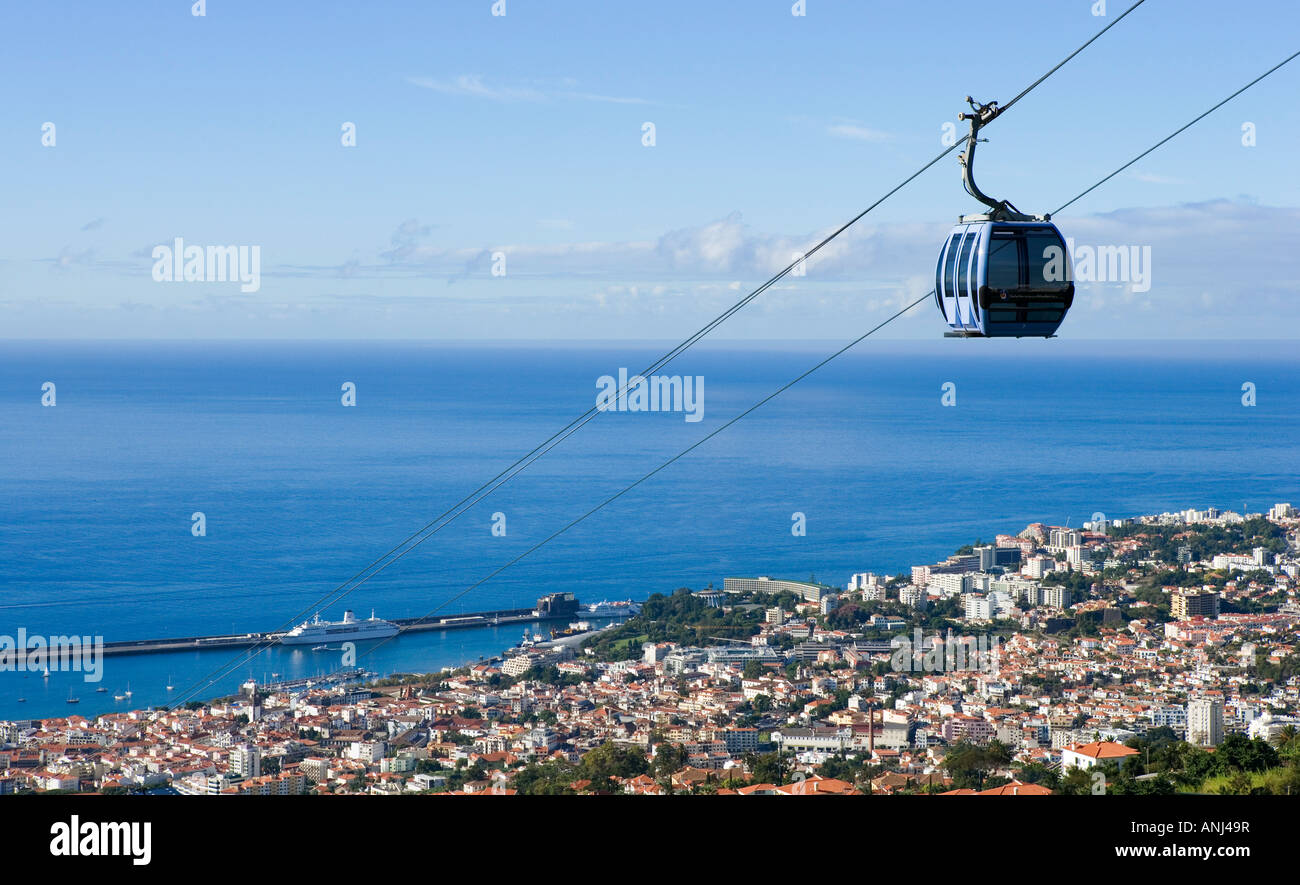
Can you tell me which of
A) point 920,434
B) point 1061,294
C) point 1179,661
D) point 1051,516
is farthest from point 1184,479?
point 1061,294

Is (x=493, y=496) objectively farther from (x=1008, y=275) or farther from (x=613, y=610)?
(x=1008, y=275)

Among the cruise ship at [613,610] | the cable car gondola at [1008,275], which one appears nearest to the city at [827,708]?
the cruise ship at [613,610]

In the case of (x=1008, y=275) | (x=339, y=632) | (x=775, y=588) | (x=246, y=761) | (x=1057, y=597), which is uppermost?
(x=1008, y=275)

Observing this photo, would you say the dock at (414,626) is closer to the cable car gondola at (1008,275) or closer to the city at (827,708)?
the city at (827,708)

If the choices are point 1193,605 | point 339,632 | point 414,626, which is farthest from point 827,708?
point 339,632
